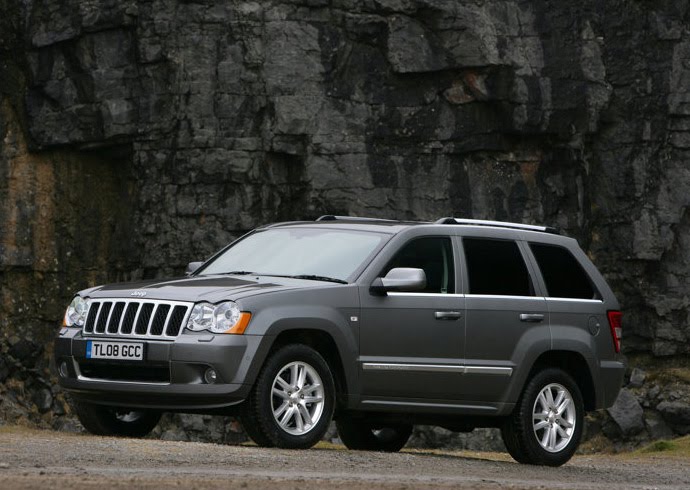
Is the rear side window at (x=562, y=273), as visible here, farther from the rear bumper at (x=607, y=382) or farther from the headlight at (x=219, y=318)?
the headlight at (x=219, y=318)

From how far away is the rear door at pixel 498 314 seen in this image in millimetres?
11156

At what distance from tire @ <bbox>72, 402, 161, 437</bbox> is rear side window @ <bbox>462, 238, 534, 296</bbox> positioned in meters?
2.67

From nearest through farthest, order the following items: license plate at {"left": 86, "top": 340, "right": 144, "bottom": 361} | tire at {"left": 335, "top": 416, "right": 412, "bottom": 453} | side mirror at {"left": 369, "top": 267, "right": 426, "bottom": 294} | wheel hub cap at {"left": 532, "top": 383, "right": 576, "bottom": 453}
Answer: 1. license plate at {"left": 86, "top": 340, "right": 144, "bottom": 361}
2. side mirror at {"left": 369, "top": 267, "right": 426, "bottom": 294}
3. wheel hub cap at {"left": 532, "top": 383, "right": 576, "bottom": 453}
4. tire at {"left": 335, "top": 416, "right": 412, "bottom": 453}

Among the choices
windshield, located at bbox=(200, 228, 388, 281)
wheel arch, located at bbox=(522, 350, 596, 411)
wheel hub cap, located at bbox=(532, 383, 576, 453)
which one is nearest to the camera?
windshield, located at bbox=(200, 228, 388, 281)

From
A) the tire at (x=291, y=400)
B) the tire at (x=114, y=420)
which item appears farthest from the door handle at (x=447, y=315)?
the tire at (x=114, y=420)

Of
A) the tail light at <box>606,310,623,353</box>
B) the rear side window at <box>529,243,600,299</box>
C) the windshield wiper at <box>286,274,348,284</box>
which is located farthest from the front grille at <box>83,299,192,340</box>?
the tail light at <box>606,310,623,353</box>

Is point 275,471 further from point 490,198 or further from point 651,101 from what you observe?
point 651,101

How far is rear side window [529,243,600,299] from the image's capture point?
11.9 metres

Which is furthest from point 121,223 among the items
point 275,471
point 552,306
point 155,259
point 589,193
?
point 275,471

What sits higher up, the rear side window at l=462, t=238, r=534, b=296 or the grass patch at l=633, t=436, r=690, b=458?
the rear side window at l=462, t=238, r=534, b=296

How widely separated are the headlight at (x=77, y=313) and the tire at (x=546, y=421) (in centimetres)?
342

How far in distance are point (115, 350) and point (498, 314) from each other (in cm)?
303

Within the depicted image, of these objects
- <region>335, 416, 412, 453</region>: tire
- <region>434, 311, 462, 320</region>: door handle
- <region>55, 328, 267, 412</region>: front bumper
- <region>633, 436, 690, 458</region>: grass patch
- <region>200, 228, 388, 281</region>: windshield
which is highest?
<region>200, 228, 388, 281</region>: windshield

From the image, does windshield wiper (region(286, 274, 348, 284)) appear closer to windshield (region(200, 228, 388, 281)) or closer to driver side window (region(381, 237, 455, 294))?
windshield (region(200, 228, 388, 281))
